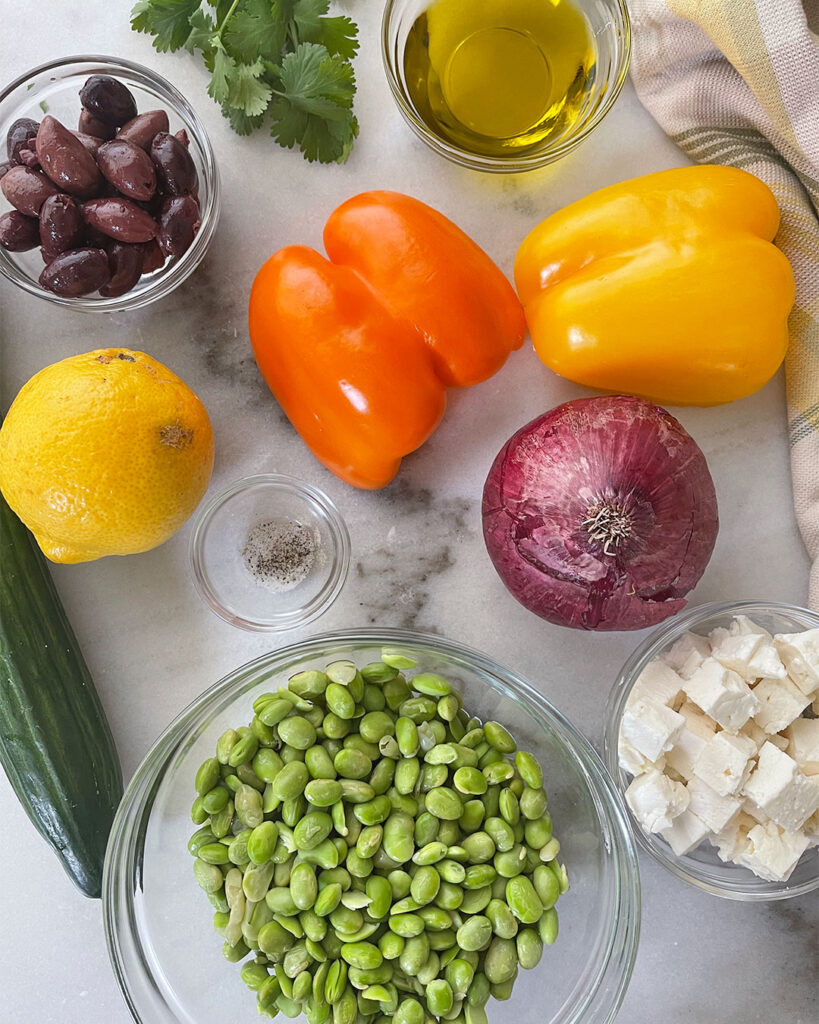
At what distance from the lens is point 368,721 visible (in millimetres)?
1117

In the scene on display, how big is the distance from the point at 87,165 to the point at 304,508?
1.79 ft

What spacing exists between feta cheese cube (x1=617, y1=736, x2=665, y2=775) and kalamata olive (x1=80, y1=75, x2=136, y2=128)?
3.44 feet

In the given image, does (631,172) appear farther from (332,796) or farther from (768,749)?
(332,796)

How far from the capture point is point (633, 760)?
1.16 m

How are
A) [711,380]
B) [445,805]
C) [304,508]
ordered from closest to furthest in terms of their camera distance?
[445,805] < [711,380] < [304,508]

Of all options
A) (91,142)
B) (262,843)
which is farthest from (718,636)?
(91,142)

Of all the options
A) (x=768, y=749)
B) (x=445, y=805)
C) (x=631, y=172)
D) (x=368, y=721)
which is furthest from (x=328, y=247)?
(x=768, y=749)

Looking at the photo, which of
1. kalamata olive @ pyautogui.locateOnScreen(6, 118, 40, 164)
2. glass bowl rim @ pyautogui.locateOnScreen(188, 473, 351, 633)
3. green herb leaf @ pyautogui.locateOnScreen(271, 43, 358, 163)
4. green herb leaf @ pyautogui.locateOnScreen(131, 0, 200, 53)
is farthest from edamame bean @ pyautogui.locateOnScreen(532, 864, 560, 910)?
green herb leaf @ pyautogui.locateOnScreen(131, 0, 200, 53)

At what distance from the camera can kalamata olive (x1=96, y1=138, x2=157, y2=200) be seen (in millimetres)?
1126

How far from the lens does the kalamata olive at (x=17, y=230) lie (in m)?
1.15

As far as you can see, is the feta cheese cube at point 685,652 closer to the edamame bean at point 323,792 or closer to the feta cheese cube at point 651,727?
the feta cheese cube at point 651,727

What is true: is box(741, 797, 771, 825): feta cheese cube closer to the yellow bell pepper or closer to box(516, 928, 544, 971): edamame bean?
box(516, 928, 544, 971): edamame bean

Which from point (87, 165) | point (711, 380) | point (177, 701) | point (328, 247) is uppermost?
point (87, 165)

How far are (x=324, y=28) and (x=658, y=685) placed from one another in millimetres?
1009
